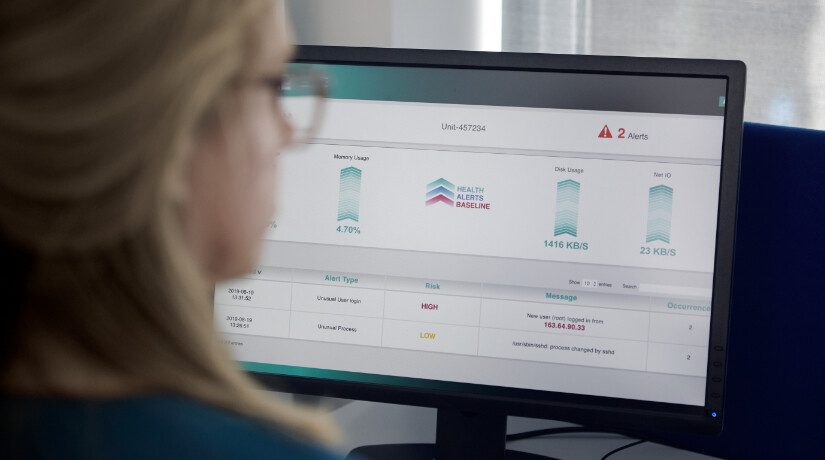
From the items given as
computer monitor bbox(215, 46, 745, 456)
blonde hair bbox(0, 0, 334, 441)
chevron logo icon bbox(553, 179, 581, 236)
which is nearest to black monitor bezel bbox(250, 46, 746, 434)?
computer monitor bbox(215, 46, 745, 456)

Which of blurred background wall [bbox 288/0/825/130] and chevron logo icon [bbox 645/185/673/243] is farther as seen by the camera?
blurred background wall [bbox 288/0/825/130]

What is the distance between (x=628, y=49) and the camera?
4.93 ft

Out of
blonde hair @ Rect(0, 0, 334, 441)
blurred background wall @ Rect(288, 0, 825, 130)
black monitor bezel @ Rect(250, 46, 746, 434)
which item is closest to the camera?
blonde hair @ Rect(0, 0, 334, 441)

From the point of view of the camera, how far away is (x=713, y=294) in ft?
2.63

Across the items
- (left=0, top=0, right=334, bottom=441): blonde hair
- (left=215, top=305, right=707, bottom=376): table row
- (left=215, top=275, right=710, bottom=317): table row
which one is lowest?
(left=215, top=305, right=707, bottom=376): table row

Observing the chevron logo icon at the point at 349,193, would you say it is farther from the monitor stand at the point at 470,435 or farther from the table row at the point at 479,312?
the monitor stand at the point at 470,435

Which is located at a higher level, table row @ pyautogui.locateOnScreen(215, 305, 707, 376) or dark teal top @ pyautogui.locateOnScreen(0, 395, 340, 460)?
dark teal top @ pyautogui.locateOnScreen(0, 395, 340, 460)

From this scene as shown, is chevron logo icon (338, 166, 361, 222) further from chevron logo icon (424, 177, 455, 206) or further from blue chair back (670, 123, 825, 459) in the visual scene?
blue chair back (670, 123, 825, 459)

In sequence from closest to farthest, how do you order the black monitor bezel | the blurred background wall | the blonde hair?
the blonde hair < the black monitor bezel < the blurred background wall

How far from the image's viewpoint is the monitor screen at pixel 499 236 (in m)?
0.80

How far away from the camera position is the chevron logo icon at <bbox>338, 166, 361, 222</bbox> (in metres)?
0.85

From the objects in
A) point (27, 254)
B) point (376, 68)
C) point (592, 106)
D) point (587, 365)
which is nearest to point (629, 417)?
point (587, 365)

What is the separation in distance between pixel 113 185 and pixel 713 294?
2.01ft

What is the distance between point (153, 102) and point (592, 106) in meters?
0.55
